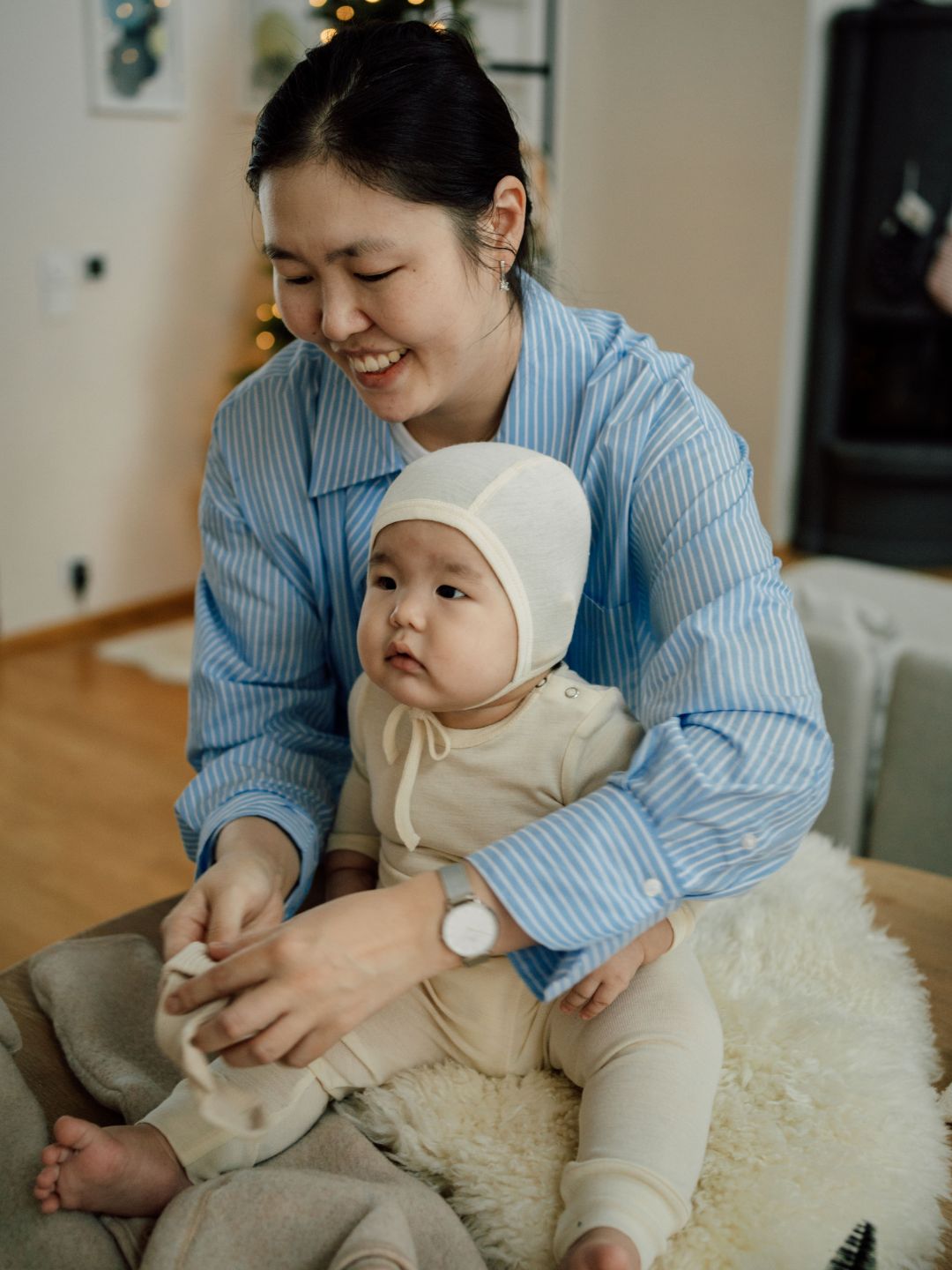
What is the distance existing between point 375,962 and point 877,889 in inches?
33.1

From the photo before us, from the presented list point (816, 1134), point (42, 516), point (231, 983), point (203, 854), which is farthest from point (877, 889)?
point (42, 516)

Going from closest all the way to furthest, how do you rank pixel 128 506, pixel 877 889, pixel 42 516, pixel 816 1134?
pixel 816 1134 → pixel 877 889 → pixel 42 516 → pixel 128 506

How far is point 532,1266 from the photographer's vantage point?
0.91 meters

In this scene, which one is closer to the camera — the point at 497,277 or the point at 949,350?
the point at 497,277

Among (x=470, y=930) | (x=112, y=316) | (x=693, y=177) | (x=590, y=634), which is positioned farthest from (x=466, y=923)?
(x=693, y=177)

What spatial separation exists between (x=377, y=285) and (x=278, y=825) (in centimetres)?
51

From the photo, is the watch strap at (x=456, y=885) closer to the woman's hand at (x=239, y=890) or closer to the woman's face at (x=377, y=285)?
the woman's hand at (x=239, y=890)

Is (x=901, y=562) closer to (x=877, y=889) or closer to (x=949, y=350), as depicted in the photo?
(x=949, y=350)

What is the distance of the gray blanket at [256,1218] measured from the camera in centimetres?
85

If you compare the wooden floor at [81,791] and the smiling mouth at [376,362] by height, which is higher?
the smiling mouth at [376,362]

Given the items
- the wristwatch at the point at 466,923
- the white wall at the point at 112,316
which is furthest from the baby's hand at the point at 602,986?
the white wall at the point at 112,316

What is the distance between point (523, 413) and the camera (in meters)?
1.25

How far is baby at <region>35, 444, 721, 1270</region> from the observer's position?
36.2 inches

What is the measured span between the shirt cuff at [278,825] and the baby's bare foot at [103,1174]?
0.91 ft
